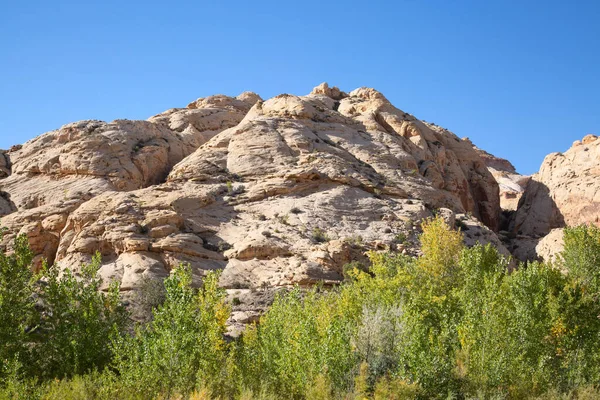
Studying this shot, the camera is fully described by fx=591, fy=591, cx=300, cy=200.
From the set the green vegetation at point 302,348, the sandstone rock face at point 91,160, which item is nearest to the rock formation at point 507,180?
the sandstone rock face at point 91,160

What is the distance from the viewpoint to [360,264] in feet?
126

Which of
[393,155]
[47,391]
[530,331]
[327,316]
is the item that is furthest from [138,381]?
[393,155]

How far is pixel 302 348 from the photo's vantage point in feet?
68.4

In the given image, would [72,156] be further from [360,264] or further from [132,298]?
[360,264]

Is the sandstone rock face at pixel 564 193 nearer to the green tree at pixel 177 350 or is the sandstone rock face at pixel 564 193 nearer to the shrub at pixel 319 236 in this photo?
the shrub at pixel 319 236

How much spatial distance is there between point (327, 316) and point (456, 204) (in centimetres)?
3427

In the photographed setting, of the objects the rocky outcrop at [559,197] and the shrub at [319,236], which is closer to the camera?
the shrub at [319,236]

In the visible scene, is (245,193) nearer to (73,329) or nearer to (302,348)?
(73,329)

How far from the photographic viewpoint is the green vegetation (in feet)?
64.0

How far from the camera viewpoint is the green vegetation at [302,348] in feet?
64.0

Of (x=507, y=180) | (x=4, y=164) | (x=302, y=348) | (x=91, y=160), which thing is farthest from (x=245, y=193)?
(x=507, y=180)

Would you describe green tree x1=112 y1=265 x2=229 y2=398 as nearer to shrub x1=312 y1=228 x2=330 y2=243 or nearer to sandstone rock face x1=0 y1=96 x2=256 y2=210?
shrub x1=312 y1=228 x2=330 y2=243

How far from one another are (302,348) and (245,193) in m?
27.7

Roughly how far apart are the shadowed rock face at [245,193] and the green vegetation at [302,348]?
13398mm
